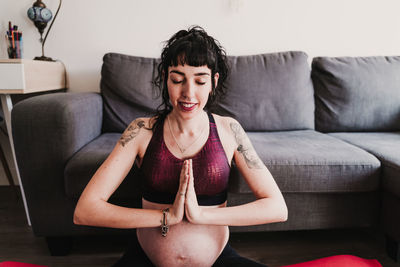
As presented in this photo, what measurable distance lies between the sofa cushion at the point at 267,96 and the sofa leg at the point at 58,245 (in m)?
1.07

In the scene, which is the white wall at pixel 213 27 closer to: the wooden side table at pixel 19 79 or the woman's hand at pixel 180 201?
the wooden side table at pixel 19 79

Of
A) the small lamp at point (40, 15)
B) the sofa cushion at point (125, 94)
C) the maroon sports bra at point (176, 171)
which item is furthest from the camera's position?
the small lamp at point (40, 15)

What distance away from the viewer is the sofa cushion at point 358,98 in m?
1.89

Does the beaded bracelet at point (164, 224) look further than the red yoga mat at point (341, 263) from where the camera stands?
No

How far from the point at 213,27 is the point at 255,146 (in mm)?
1122

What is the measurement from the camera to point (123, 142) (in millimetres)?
888

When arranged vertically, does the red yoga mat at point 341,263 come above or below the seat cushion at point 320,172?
below

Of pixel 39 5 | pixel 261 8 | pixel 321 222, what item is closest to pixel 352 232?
pixel 321 222

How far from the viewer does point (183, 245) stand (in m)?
0.83

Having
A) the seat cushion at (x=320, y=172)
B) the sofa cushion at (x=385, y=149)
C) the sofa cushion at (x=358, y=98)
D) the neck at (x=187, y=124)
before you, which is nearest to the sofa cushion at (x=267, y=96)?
the sofa cushion at (x=358, y=98)

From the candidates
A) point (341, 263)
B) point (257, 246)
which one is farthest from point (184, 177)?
point (257, 246)

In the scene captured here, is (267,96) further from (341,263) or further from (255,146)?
(341,263)

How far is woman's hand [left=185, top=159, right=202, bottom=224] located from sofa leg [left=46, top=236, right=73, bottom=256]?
886 mm

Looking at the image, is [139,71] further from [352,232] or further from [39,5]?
[352,232]
